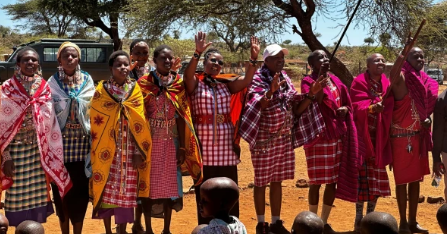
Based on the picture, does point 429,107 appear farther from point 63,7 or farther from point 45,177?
point 63,7

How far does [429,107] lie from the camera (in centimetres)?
562

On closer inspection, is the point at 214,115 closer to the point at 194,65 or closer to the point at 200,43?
the point at 194,65

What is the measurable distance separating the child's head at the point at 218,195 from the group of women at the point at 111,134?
2049 millimetres

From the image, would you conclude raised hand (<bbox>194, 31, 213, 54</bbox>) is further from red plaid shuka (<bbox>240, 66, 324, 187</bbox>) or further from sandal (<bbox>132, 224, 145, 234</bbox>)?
Answer: sandal (<bbox>132, 224, 145, 234</bbox>)

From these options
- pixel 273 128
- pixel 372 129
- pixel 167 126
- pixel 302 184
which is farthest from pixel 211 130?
pixel 302 184

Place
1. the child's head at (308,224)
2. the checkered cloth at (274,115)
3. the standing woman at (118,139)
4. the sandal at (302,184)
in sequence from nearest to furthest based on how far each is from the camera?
the child's head at (308,224), the standing woman at (118,139), the checkered cloth at (274,115), the sandal at (302,184)

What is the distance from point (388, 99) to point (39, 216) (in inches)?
138

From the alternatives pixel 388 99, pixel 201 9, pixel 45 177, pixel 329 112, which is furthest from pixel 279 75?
pixel 201 9

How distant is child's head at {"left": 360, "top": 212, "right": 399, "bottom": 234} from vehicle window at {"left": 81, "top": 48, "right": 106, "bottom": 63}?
57.0 ft

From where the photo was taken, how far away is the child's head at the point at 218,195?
2891mm

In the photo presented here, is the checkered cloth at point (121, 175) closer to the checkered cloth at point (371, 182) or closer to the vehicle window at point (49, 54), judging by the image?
the checkered cloth at point (371, 182)

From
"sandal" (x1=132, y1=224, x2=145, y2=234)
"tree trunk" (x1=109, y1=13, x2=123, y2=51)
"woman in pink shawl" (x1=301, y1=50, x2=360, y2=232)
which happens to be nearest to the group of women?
"sandal" (x1=132, y1=224, x2=145, y2=234)

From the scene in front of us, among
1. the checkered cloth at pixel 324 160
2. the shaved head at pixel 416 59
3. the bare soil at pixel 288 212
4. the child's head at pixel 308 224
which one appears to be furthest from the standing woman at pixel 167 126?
the shaved head at pixel 416 59

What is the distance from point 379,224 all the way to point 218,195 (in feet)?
2.70
